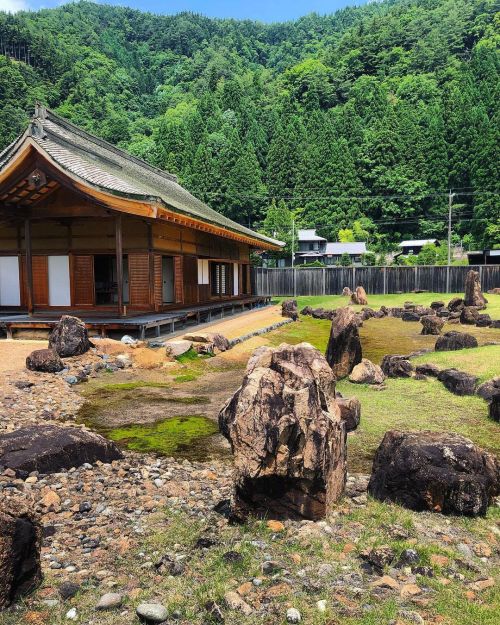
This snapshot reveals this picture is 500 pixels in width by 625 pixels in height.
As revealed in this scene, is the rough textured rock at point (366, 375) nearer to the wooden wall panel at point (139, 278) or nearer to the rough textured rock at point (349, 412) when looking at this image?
the rough textured rock at point (349, 412)

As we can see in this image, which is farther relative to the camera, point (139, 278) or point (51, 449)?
point (139, 278)

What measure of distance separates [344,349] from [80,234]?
10.7m

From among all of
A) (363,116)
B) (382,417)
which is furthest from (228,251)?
(363,116)

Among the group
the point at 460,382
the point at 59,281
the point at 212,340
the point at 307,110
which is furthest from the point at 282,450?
the point at 307,110

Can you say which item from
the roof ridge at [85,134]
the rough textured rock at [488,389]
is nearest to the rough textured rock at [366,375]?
the rough textured rock at [488,389]

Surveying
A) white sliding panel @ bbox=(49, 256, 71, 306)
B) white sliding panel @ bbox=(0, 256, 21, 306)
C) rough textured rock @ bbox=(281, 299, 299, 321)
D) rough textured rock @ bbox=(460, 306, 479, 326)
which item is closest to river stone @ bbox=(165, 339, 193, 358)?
white sliding panel @ bbox=(49, 256, 71, 306)

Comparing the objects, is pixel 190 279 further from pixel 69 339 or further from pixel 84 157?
pixel 69 339

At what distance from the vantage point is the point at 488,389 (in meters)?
8.49

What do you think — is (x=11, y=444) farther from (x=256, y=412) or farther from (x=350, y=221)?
(x=350, y=221)

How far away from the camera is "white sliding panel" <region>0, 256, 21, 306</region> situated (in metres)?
18.3

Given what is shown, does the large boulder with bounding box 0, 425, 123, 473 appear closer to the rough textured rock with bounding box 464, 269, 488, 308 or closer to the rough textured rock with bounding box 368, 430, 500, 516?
the rough textured rock with bounding box 368, 430, 500, 516

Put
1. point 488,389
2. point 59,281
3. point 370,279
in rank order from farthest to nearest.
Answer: point 370,279 < point 59,281 < point 488,389

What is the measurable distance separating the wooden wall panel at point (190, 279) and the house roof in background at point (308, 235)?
43.9 metres

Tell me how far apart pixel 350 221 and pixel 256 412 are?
6679 centimetres
